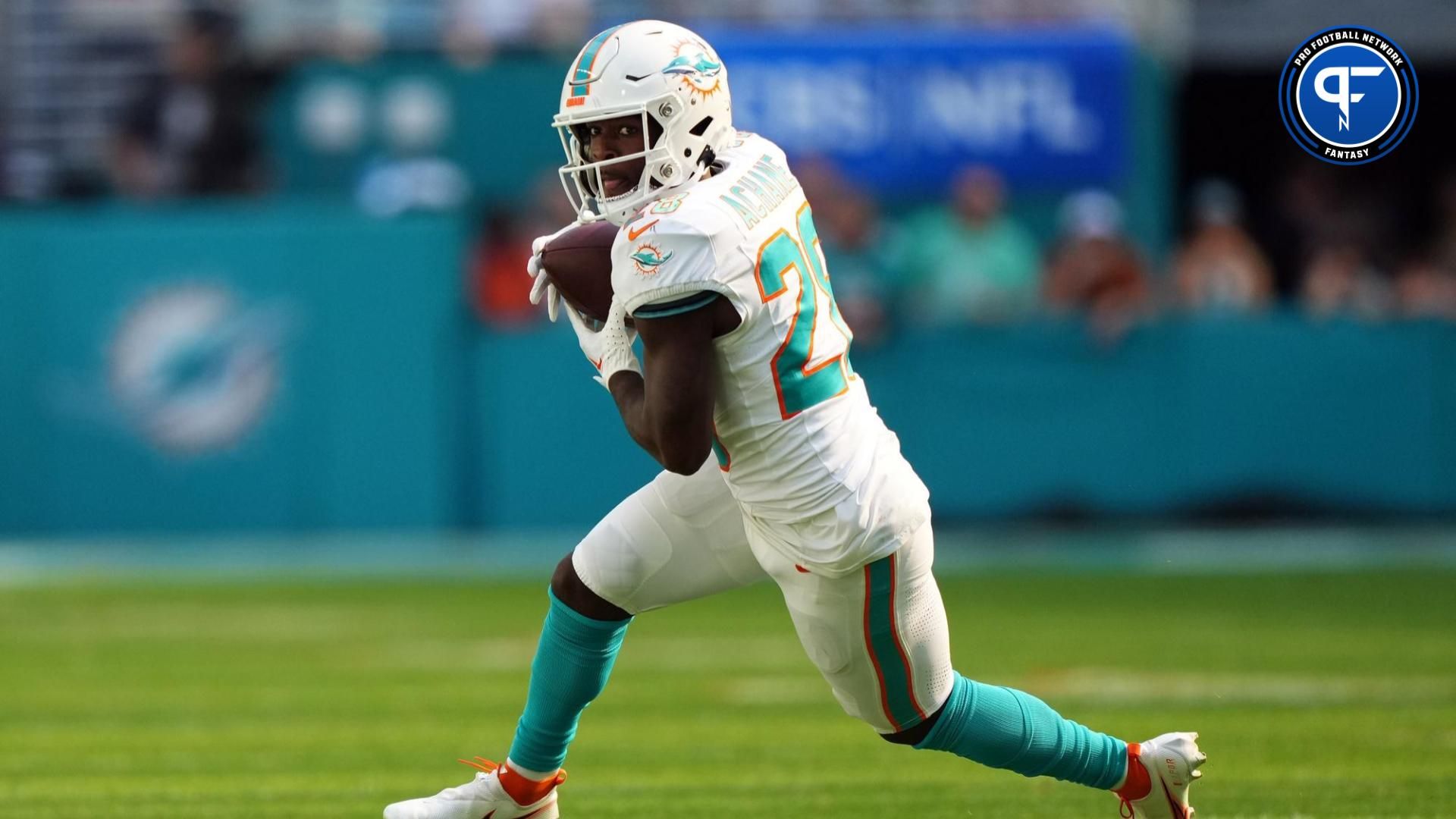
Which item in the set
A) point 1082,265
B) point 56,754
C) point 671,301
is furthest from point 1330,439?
point 671,301

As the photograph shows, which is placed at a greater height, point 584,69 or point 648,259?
point 584,69

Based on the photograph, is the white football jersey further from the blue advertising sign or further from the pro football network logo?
the blue advertising sign

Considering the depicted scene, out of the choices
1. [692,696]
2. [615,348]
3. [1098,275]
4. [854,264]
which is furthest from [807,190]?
[615,348]

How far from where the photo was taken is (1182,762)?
15.3 feet

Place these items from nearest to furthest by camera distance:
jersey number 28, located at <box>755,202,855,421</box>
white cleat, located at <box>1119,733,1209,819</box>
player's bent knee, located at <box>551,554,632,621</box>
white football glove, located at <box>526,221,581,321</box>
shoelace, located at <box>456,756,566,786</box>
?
jersey number 28, located at <box>755,202,855,421</box> → white football glove, located at <box>526,221,581,321</box> → white cleat, located at <box>1119,733,1209,819</box> → player's bent knee, located at <box>551,554,632,621</box> → shoelace, located at <box>456,756,566,786</box>

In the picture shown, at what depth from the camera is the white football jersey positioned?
4.16 metres

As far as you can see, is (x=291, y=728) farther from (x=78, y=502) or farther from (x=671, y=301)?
(x=78, y=502)

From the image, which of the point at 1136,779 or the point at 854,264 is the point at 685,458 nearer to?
the point at 1136,779

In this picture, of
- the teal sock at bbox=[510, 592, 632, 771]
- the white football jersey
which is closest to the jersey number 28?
the white football jersey

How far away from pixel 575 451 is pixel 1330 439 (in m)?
4.54

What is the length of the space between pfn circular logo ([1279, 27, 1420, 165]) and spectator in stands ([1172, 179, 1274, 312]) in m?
7.69

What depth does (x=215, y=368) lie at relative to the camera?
13531mm

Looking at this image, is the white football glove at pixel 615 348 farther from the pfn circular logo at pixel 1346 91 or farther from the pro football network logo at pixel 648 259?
the pfn circular logo at pixel 1346 91

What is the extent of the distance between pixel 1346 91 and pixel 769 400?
7.84 feet
